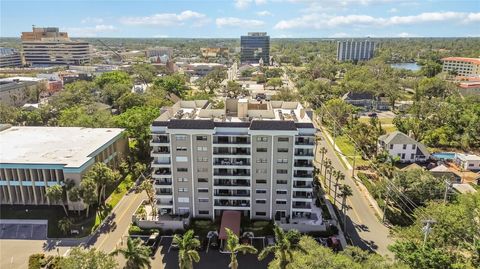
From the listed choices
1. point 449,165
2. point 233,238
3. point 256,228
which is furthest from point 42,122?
point 449,165

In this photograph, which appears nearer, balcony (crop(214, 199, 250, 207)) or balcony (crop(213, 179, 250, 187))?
balcony (crop(213, 179, 250, 187))

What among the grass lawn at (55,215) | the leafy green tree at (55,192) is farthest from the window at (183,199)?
the leafy green tree at (55,192)

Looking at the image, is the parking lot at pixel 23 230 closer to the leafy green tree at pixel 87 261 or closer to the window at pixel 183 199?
the leafy green tree at pixel 87 261

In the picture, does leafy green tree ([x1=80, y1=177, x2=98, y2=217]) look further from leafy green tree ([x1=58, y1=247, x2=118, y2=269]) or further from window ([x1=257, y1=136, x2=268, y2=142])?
window ([x1=257, y1=136, x2=268, y2=142])

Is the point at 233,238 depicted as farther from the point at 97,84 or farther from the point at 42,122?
the point at 97,84

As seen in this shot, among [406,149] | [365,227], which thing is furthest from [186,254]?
[406,149]

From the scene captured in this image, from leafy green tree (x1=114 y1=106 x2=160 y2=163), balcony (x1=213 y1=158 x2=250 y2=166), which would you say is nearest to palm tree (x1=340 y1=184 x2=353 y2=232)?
balcony (x1=213 y1=158 x2=250 y2=166)
